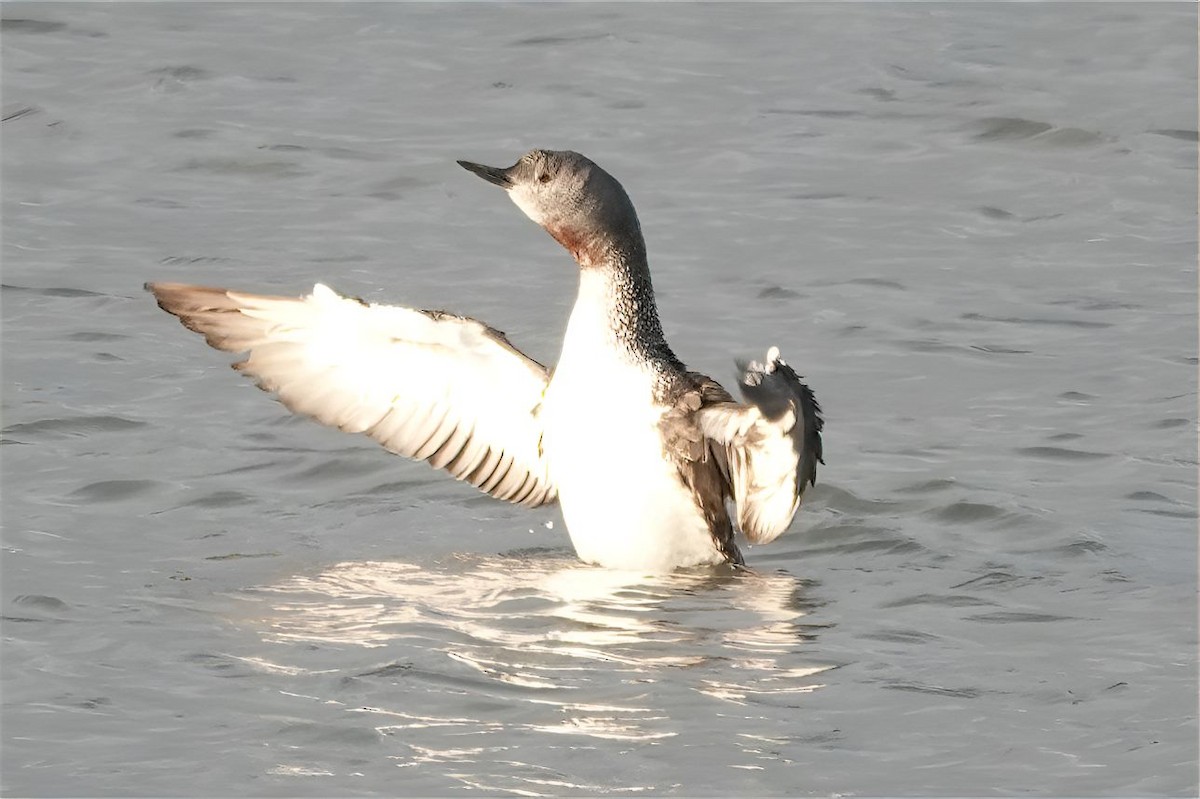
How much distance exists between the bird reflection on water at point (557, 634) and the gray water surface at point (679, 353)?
0.02 m

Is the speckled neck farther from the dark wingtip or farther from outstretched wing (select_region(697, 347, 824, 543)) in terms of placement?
the dark wingtip

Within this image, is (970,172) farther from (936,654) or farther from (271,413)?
(936,654)

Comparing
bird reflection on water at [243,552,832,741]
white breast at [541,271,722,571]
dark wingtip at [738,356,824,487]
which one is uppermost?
dark wingtip at [738,356,824,487]

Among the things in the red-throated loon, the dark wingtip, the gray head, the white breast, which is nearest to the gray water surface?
the white breast

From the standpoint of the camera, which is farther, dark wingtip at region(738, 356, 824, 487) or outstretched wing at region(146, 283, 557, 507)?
outstretched wing at region(146, 283, 557, 507)

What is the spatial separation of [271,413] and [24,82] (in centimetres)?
582

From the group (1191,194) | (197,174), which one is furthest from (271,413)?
(1191,194)

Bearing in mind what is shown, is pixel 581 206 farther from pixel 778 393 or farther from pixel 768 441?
pixel 778 393

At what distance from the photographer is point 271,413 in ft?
32.8

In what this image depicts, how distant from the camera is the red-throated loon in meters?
7.37

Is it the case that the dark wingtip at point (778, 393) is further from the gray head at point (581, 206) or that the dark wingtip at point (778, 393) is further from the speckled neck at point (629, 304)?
the gray head at point (581, 206)

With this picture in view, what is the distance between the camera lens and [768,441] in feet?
A: 23.4

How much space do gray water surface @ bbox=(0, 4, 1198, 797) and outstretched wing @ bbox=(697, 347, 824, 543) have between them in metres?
0.41

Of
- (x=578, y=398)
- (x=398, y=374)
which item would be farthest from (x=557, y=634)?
(x=398, y=374)
